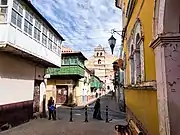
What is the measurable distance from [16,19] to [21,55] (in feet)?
6.98

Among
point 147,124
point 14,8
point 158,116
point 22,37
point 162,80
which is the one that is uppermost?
point 14,8

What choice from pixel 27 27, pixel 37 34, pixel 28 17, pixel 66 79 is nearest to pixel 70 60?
pixel 66 79

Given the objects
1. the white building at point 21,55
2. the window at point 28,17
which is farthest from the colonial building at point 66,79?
the window at point 28,17

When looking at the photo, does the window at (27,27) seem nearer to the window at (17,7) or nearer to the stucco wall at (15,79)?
the window at (17,7)

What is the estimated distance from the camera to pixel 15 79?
11.4m

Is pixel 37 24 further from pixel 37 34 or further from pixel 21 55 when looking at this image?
pixel 21 55

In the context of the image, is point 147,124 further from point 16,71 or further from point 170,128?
point 16,71

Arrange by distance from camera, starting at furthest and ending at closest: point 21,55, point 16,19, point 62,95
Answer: point 62,95, point 21,55, point 16,19

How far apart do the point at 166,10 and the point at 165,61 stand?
2.59ft

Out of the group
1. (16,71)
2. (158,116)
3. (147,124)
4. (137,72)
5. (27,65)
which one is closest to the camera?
(158,116)

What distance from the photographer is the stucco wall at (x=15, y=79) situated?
10.1 m

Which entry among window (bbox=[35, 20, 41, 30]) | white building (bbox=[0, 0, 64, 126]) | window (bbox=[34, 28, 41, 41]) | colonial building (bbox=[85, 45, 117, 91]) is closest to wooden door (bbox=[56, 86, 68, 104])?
white building (bbox=[0, 0, 64, 126])

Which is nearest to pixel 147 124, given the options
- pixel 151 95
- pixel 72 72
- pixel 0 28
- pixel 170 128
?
pixel 151 95

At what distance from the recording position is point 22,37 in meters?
10.2
